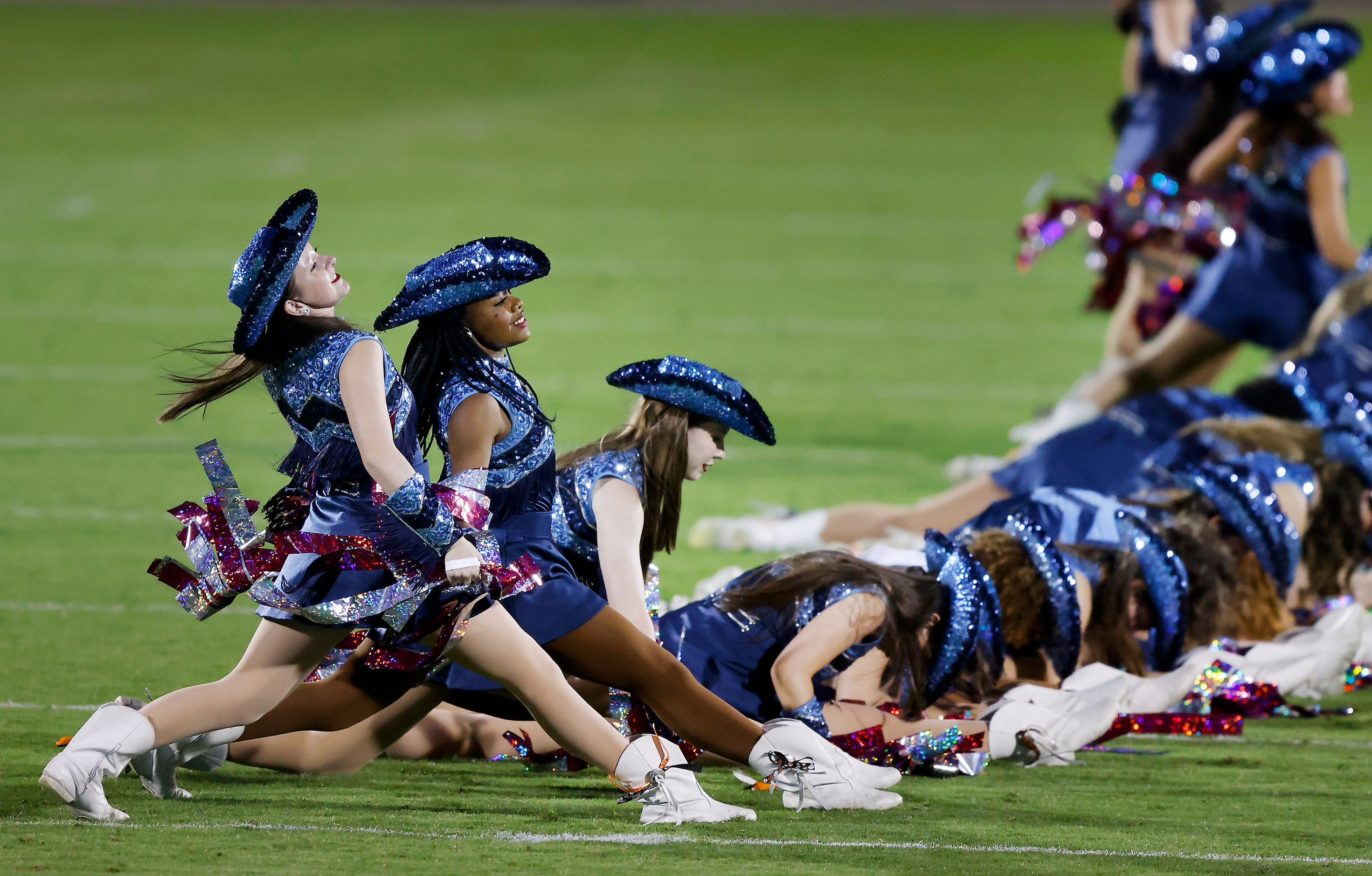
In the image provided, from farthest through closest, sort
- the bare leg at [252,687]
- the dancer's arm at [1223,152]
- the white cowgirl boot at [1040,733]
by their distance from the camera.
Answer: the dancer's arm at [1223,152], the white cowgirl boot at [1040,733], the bare leg at [252,687]

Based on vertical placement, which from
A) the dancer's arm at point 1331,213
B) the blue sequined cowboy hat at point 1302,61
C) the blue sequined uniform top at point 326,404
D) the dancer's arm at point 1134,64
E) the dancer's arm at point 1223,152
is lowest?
the blue sequined uniform top at point 326,404

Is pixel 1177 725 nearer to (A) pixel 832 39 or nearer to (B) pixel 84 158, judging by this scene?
(B) pixel 84 158

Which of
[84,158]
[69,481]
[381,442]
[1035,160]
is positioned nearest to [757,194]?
[1035,160]

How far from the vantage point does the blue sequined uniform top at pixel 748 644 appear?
4.66 m

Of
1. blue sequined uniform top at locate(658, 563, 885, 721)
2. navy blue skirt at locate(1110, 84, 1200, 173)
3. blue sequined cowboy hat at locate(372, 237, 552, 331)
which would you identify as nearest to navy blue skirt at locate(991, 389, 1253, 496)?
blue sequined uniform top at locate(658, 563, 885, 721)

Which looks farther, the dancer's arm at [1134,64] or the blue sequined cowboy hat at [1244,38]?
the dancer's arm at [1134,64]

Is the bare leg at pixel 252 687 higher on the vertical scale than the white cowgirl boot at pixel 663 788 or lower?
higher

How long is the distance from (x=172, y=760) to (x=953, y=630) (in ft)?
5.71

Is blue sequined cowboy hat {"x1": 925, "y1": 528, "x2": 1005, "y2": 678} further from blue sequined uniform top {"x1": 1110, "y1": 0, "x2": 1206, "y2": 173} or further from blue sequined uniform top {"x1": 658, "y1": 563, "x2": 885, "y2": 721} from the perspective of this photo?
blue sequined uniform top {"x1": 1110, "y1": 0, "x2": 1206, "y2": 173}

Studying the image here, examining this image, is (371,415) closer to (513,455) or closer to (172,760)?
(513,455)

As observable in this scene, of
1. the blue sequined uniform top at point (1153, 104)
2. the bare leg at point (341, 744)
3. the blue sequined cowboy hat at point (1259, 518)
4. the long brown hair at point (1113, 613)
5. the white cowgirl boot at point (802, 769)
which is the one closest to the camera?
the white cowgirl boot at point (802, 769)

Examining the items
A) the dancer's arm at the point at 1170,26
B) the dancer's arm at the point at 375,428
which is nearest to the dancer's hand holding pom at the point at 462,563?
the dancer's arm at the point at 375,428

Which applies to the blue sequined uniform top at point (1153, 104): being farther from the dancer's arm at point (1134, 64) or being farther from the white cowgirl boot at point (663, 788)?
the white cowgirl boot at point (663, 788)

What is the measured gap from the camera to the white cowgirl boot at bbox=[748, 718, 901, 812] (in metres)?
4.17
